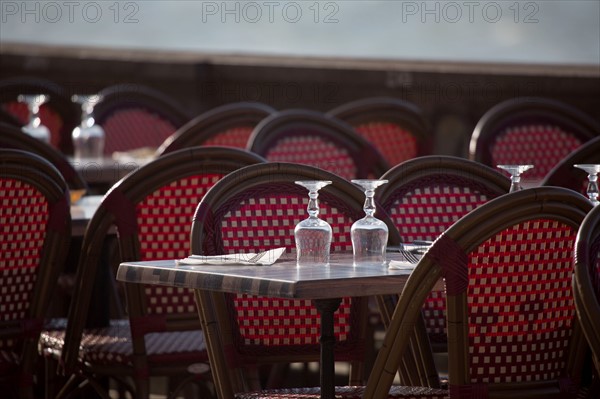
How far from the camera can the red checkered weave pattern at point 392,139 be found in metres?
5.32

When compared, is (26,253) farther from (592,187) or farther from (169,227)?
(592,187)

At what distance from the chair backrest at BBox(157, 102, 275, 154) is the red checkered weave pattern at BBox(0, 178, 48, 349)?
4.10ft

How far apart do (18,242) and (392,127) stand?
2499mm

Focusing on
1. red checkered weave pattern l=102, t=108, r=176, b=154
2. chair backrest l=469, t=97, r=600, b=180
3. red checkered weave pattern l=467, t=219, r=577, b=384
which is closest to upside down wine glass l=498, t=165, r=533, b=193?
red checkered weave pattern l=467, t=219, r=577, b=384

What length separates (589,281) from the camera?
87.4 inches

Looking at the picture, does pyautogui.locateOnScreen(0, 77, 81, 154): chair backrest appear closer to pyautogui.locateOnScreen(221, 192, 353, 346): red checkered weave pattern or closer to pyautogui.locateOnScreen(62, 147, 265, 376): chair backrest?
pyautogui.locateOnScreen(62, 147, 265, 376): chair backrest

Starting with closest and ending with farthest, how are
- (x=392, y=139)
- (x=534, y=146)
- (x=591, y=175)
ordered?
1. (x=591, y=175)
2. (x=534, y=146)
3. (x=392, y=139)

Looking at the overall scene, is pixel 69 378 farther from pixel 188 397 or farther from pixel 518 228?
pixel 518 228

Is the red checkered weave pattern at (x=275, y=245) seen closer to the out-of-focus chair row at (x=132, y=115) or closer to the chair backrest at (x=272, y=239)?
the chair backrest at (x=272, y=239)

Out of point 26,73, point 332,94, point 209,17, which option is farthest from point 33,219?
point 209,17

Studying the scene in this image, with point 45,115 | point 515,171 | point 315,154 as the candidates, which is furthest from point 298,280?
point 45,115

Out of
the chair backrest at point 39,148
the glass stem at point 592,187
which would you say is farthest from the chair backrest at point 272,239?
the chair backrest at point 39,148

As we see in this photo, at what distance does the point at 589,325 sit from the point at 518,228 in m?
0.21

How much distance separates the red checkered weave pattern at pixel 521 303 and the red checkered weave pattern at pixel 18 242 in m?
1.15
